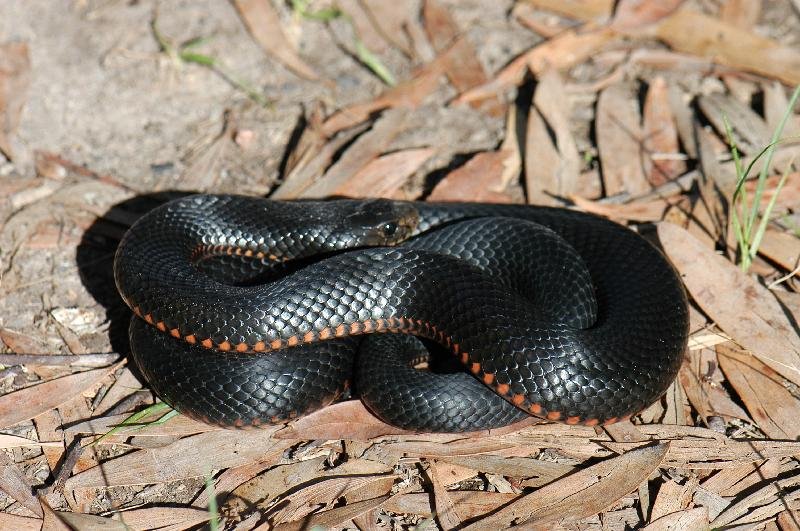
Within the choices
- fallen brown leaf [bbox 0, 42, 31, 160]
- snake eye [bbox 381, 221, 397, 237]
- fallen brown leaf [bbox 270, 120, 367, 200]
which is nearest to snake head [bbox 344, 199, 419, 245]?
snake eye [bbox 381, 221, 397, 237]

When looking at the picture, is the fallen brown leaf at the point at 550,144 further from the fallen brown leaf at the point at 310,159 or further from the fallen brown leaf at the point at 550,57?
the fallen brown leaf at the point at 310,159

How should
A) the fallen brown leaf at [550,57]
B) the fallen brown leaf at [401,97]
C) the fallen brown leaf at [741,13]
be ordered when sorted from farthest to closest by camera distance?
the fallen brown leaf at [741,13] < the fallen brown leaf at [550,57] < the fallen brown leaf at [401,97]

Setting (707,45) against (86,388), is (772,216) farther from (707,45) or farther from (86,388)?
(86,388)

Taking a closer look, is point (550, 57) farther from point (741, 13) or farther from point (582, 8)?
point (741, 13)

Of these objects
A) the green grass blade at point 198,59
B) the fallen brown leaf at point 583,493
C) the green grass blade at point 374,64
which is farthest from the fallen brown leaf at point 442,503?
the green grass blade at point 198,59

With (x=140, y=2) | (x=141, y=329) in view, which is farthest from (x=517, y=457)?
(x=140, y=2)

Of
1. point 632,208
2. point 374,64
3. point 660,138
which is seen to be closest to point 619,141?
point 660,138

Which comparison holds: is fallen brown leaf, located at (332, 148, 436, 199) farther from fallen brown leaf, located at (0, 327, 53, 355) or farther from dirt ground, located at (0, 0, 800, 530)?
fallen brown leaf, located at (0, 327, 53, 355)
